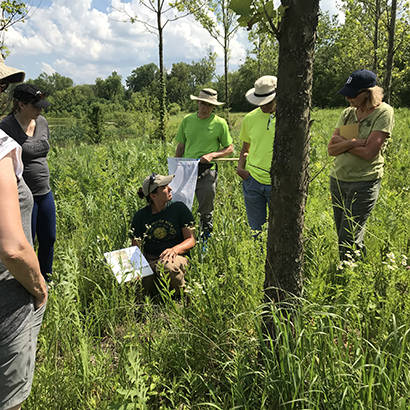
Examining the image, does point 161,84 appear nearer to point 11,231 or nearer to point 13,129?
point 13,129

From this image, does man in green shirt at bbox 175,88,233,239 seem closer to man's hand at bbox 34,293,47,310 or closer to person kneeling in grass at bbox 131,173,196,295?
person kneeling in grass at bbox 131,173,196,295

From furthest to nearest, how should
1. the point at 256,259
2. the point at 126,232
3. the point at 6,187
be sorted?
the point at 126,232 < the point at 256,259 < the point at 6,187

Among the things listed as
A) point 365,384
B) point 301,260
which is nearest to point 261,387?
point 365,384

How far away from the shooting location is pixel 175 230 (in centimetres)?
306

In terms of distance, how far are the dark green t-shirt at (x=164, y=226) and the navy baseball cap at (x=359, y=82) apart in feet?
5.58

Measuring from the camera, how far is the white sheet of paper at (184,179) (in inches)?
136

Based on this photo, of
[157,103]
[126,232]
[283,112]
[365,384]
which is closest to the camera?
[365,384]

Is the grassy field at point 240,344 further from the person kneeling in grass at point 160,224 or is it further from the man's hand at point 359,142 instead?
the man's hand at point 359,142

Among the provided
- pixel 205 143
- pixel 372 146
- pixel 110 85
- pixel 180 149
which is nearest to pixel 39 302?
pixel 372 146

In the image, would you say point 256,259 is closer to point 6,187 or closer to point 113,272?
point 113,272

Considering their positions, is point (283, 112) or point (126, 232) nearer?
point (283, 112)

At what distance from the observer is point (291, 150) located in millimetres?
1422

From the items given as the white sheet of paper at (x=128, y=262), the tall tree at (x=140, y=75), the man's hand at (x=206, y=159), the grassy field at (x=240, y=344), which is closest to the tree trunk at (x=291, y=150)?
the grassy field at (x=240, y=344)

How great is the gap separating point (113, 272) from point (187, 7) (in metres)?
11.2
